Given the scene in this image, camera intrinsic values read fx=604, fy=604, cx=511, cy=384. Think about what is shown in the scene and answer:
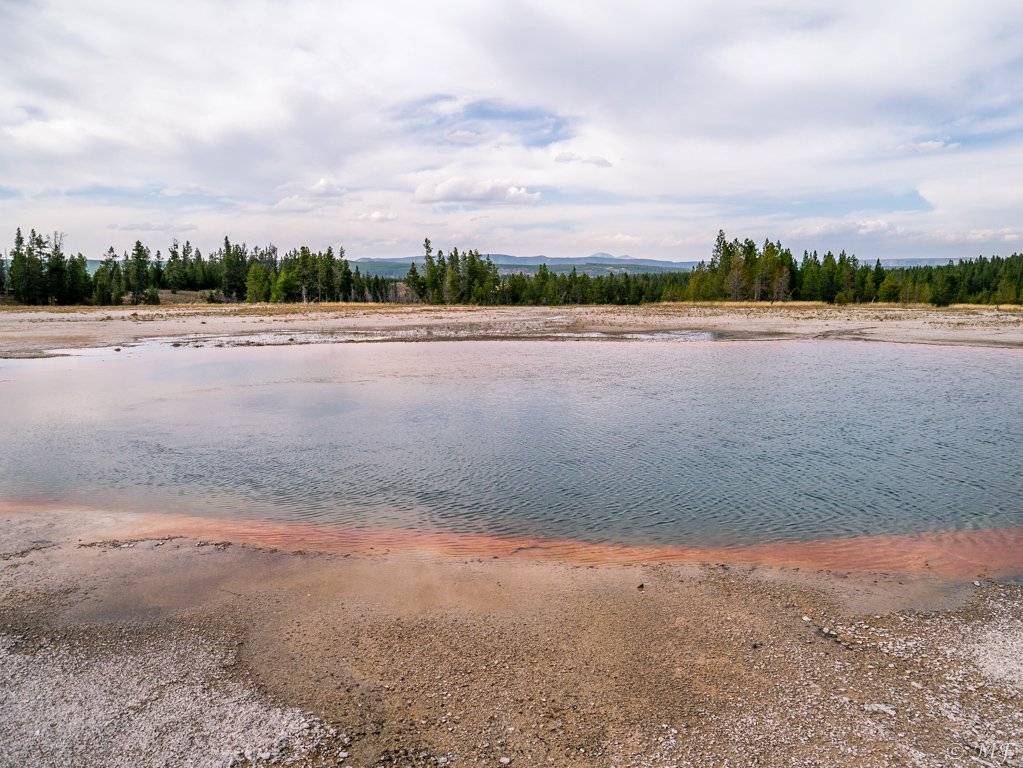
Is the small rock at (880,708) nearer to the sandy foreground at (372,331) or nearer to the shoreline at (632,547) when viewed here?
the shoreline at (632,547)

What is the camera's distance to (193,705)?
4.88 m

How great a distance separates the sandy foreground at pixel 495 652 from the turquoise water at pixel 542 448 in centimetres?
136

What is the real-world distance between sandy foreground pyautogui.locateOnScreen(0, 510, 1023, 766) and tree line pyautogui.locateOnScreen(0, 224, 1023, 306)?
109695 millimetres

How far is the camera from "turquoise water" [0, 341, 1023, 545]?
10016 mm

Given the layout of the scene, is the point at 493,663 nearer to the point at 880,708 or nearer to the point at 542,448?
the point at 880,708

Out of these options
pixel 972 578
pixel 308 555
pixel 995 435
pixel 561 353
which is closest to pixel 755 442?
pixel 995 435

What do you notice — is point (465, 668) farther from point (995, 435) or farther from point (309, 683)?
point (995, 435)

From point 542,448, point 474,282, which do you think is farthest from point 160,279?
point 542,448

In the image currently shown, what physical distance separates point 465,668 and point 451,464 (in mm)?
7421

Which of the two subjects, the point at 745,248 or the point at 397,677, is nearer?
the point at 397,677

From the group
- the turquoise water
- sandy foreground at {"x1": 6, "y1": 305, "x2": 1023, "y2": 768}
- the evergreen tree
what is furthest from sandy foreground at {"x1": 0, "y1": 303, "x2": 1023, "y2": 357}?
the evergreen tree

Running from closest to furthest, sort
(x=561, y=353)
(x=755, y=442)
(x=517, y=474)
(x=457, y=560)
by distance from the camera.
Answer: (x=457, y=560) < (x=517, y=474) < (x=755, y=442) < (x=561, y=353)

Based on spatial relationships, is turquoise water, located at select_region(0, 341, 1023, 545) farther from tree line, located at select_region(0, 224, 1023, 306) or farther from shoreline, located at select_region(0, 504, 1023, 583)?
tree line, located at select_region(0, 224, 1023, 306)

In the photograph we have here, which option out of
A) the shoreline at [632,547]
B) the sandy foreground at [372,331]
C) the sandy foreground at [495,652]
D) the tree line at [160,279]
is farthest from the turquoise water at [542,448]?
the tree line at [160,279]
